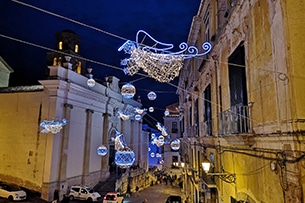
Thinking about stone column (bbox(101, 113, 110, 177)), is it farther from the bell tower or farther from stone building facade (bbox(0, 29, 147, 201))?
the bell tower

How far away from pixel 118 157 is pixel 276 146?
1329cm

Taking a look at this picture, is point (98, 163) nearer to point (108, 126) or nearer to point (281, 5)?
point (108, 126)

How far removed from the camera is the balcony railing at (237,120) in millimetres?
6289

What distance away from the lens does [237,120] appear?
21.7ft

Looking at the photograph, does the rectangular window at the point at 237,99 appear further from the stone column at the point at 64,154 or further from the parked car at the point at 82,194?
the stone column at the point at 64,154

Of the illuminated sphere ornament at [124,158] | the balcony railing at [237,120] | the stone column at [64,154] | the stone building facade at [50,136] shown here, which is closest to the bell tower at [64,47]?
the stone building facade at [50,136]

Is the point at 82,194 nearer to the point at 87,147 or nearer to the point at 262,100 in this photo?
the point at 87,147

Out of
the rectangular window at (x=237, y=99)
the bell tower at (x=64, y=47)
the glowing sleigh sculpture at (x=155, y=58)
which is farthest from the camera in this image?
the bell tower at (x=64, y=47)

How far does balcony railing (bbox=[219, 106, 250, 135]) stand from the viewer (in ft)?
20.6

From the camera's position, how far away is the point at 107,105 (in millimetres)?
27719

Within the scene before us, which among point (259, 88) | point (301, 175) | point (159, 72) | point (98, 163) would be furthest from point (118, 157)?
point (301, 175)

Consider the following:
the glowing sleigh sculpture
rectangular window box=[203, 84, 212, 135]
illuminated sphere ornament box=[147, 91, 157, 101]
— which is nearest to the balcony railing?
the glowing sleigh sculpture

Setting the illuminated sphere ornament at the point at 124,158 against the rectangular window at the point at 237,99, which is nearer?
the rectangular window at the point at 237,99

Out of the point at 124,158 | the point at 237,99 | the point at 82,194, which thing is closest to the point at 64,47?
the point at 82,194
